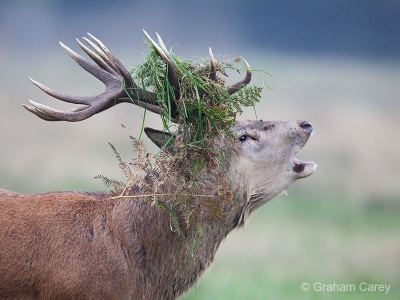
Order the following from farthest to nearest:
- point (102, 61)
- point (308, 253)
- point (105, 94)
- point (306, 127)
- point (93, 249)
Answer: point (308, 253), point (306, 127), point (102, 61), point (105, 94), point (93, 249)

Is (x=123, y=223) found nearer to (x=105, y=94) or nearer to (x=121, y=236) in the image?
(x=121, y=236)

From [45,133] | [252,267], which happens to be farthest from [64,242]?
[45,133]

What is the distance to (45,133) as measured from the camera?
17.8 metres

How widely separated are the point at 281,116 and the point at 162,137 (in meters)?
8.38

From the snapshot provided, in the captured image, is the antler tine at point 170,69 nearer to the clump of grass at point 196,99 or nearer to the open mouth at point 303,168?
the clump of grass at point 196,99

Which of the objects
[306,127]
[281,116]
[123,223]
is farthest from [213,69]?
[281,116]

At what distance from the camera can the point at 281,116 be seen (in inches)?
605

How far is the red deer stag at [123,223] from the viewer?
6.55 m

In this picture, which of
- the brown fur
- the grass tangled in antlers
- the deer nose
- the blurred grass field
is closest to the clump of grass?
the grass tangled in antlers

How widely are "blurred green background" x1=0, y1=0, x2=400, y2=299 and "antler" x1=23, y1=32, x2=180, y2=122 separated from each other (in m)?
6.02

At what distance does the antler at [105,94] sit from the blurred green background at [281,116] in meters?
6.02

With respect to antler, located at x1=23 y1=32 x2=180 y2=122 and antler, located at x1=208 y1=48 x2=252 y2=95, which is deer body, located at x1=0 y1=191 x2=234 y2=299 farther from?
antler, located at x1=208 y1=48 x2=252 y2=95

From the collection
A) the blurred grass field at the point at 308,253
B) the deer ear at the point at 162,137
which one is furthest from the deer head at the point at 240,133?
the blurred grass field at the point at 308,253

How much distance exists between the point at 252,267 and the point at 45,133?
5458 mm
